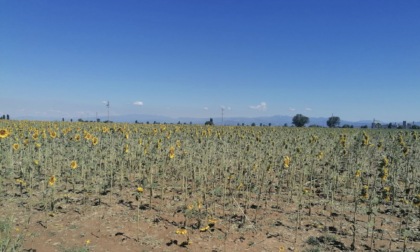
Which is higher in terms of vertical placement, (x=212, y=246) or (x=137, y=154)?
(x=137, y=154)

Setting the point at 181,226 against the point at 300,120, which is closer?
the point at 181,226

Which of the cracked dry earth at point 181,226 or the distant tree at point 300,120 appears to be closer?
the cracked dry earth at point 181,226

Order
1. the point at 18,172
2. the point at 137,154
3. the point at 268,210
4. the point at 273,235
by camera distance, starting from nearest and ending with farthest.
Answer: the point at 273,235, the point at 268,210, the point at 18,172, the point at 137,154

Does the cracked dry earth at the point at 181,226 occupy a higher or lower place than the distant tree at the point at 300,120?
lower

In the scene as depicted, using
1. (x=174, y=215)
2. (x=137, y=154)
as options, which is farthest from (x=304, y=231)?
(x=137, y=154)

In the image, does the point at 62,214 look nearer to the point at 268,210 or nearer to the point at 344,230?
the point at 268,210

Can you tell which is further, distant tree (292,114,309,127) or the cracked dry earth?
distant tree (292,114,309,127)

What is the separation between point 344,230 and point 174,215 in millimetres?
3902

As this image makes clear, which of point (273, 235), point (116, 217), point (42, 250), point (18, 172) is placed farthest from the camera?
point (18, 172)

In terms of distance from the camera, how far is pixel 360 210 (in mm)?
8664

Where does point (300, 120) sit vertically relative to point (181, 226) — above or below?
above

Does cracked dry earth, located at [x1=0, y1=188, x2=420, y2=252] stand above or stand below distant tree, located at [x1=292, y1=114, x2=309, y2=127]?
below

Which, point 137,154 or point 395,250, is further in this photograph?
point 137,154

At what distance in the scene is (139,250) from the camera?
6367mm
